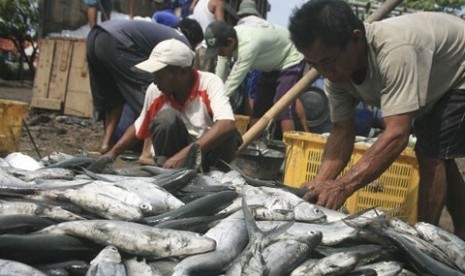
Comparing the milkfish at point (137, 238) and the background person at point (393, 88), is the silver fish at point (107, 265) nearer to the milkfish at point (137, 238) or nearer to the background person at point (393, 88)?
the milkfish at point (137, 238)

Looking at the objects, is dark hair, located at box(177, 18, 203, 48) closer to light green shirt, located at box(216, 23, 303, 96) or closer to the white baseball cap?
light green shirt, located at box(216, 23, 303, 96)

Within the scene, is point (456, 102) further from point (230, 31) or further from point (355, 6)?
point (355, 6)

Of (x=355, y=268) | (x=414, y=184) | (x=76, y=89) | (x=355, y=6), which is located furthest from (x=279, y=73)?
(x=355, y=6)

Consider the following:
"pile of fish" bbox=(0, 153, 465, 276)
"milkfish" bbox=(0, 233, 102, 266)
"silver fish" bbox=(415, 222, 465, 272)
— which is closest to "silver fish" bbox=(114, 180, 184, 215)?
"pile of fish" bbox=(0, 153, 465, 276)

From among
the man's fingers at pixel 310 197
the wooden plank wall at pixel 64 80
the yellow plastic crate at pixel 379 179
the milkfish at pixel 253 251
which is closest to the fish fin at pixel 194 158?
the man's fingers at pixel 310 197

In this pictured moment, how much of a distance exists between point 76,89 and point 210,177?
22.8 feet

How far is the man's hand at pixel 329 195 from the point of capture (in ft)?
11.7

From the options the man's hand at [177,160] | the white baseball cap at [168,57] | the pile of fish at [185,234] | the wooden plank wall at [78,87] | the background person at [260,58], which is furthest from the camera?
the wooden plank wall at [78,87]

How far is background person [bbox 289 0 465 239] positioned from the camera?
3.67 metres

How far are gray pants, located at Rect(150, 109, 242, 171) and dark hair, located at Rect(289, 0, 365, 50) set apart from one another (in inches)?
57.5

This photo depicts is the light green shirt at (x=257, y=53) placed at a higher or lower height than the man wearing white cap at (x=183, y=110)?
higher

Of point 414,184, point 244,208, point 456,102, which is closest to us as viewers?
point 244,208

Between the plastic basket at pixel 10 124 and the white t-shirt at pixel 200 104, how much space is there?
1500 mm

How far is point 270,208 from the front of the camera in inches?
126
